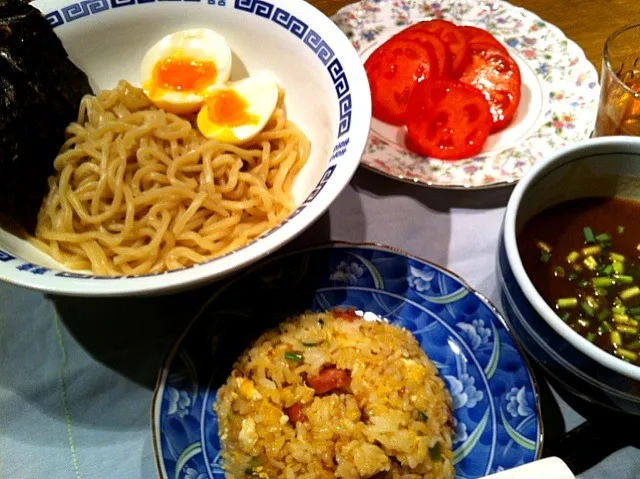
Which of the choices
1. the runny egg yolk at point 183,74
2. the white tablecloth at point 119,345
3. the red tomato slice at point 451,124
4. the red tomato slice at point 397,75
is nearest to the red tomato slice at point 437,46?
the red tomato slice at point 397,75

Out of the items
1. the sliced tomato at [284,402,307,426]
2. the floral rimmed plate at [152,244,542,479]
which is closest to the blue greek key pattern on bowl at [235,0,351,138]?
the floral rimmed plate at [152,244,542,479]

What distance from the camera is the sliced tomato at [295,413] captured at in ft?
4.54

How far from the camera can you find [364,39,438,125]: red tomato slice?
82.9 inches

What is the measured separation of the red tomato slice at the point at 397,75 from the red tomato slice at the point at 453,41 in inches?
4.4

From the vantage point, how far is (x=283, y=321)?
1596 millimetres

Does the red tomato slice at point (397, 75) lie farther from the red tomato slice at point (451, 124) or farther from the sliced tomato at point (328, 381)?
the sliced tomato at point (328, 381)

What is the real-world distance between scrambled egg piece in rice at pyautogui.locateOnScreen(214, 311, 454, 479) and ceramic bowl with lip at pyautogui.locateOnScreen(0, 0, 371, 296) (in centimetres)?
34

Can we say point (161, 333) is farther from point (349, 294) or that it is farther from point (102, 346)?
point (349, 294)

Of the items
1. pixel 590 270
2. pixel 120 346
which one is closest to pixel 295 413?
pixel 120 346

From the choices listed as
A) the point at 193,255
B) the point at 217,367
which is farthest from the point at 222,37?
the point at 217,367

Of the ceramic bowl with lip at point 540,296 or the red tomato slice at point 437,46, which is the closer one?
the ceramic bowl with lip at point 540,296

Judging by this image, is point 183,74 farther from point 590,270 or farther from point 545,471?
point 545,471

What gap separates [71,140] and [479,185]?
1.35 meters

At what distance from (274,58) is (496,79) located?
2.87ft
